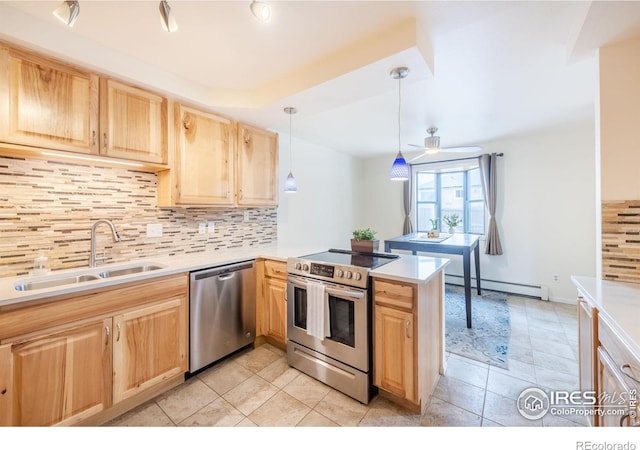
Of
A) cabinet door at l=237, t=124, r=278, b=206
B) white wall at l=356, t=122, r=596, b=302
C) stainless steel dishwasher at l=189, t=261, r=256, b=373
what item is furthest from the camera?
white wall at l=356, t=122, r=596, b=302

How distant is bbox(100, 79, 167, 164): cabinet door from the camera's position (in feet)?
6.17

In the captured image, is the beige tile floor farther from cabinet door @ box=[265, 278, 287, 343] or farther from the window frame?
the window frame

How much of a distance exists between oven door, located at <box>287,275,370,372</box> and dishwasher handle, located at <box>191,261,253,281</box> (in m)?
0.45

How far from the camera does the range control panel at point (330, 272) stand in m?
1.84

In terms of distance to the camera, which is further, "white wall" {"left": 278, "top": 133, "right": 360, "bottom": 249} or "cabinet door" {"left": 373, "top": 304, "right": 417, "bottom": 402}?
"white wall" {"left": 278, "top": 133, "right": 360, "bottom": 249}

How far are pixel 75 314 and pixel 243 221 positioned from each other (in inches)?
69.9

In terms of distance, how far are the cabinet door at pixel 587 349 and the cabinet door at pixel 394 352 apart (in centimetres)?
86

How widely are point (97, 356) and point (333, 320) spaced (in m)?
1.49

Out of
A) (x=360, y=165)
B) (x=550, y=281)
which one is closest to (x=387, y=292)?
(x=550, y=281)

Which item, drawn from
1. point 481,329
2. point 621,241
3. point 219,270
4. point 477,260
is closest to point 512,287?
point 477,260

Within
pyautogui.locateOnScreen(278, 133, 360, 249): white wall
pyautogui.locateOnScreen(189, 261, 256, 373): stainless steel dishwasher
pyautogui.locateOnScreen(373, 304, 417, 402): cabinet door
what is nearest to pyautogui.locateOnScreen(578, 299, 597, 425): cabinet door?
pyautogui.locateOnScreen(373, 304, 417, 402): cabinet door

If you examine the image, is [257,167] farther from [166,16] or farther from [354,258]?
[166,16]

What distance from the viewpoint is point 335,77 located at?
74.6 inches

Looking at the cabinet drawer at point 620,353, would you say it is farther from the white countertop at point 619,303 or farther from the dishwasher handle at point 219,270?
the dishwasher handle at point 219,270
